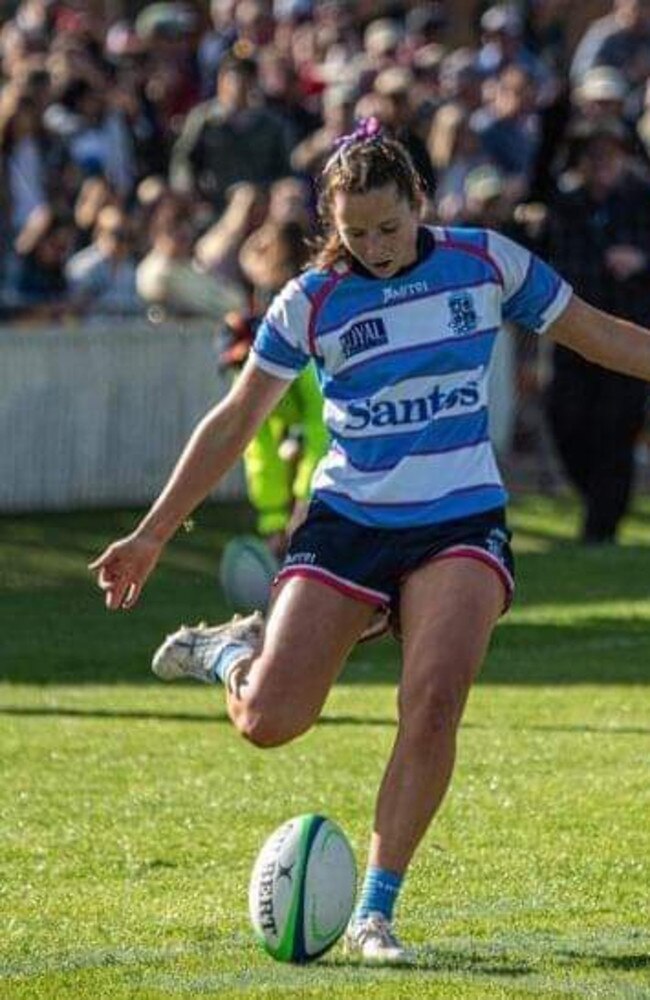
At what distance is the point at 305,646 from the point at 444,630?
37cm

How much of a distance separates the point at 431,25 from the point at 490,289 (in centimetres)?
1812

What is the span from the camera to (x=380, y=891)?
25.0ft

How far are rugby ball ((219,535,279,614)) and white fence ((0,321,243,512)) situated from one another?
4242 millimetres

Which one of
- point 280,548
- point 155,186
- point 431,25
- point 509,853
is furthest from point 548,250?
point 509,853

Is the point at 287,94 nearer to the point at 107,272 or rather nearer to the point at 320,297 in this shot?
the point at 107,272

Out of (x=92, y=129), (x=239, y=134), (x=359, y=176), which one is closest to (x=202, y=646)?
(x=359, y=176)

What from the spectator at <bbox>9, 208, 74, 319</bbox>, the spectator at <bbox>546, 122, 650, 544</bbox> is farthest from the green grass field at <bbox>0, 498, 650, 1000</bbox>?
the spectator at <bbox>9, 208, 74, 319</bbox>

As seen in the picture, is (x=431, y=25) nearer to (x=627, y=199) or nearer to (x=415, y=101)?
(x=415, y=101)

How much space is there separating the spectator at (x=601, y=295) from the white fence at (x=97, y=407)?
2326mm

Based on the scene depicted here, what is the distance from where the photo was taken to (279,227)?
1447 centimetres

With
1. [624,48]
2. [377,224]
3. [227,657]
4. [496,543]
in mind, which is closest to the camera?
[377,224]

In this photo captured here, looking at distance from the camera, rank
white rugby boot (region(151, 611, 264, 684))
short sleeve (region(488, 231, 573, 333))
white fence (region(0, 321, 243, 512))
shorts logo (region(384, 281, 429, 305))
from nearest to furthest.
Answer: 1. shorts logo (region(384, 281, 429, 305))
2. short sleeve (region(488, 231, 573, 333))
3. white rugby boot (region(151, 611, 264, 684))
4. white fence (region(0, 321, 243, 512))

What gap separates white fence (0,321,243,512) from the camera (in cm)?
1911

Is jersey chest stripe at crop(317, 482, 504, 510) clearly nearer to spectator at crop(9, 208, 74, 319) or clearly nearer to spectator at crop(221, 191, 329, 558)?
spectator at crop(221, 191, 329, 558)
